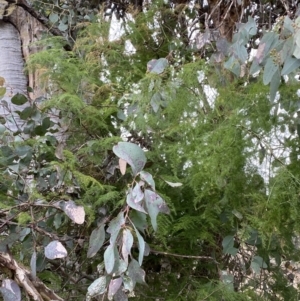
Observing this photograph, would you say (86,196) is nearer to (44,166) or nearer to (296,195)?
(44,166)

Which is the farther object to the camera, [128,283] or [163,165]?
[163,165]

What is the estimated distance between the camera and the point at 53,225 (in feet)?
2.72

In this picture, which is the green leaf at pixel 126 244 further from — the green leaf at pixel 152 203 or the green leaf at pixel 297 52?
the green leaf at pixel 297 52

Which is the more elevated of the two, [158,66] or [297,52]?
[297,52]

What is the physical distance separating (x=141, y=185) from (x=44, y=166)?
1.39ft

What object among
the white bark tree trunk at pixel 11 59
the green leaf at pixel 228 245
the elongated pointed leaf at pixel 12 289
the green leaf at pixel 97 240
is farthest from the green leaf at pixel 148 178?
the white bark tree trunk at pixel 11 59

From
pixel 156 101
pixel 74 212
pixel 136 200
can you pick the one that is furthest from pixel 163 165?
pixel 136 200

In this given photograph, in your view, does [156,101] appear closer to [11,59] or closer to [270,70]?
[270,70]

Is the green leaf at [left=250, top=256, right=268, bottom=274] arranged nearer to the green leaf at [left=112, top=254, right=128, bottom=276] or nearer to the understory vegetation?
the understory vegetation

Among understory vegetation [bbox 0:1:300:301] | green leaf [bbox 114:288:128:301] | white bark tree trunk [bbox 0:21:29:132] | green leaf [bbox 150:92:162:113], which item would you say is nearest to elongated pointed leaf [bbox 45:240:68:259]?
understory vegetation [bbox 0:1:300:301]

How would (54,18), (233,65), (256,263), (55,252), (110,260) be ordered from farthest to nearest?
(54,18) < (256,263) < (233,65) < (55,252) < (110,260)

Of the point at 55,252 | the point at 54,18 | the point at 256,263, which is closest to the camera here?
the point at 55,252

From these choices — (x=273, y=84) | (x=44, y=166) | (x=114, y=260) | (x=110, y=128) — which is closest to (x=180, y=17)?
(x=110, y=128)

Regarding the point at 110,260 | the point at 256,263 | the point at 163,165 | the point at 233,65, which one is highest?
Result: the point at 233,65
